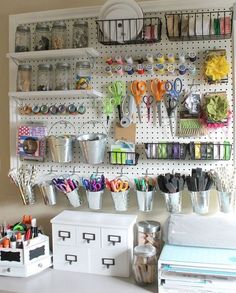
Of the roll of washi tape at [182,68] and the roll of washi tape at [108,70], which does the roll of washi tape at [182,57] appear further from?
the roll of washi tape at [108,70]

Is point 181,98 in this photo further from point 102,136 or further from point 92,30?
point 92,30

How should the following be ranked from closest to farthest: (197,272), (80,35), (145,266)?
(197,272) < (145,266) < (80,35)

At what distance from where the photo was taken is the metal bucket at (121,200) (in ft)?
5.28

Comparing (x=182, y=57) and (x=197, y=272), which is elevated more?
(x=182, y=57)

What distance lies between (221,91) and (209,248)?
640 millimetres

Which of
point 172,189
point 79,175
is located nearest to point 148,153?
point 172,189

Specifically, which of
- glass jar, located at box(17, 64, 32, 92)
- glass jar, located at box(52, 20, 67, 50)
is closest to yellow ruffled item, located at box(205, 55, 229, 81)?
glass jar, located at box(52, 20, 67, 50)

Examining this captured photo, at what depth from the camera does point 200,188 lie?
1.49 m

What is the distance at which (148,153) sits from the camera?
1.58m

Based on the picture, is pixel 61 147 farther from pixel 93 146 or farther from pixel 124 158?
pixel 124 158

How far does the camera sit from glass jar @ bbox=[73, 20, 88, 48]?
167 centimetres

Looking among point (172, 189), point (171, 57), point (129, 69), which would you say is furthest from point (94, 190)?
point (171, 57)

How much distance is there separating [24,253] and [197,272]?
69 cm

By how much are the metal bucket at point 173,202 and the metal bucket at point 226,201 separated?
0.52ft
